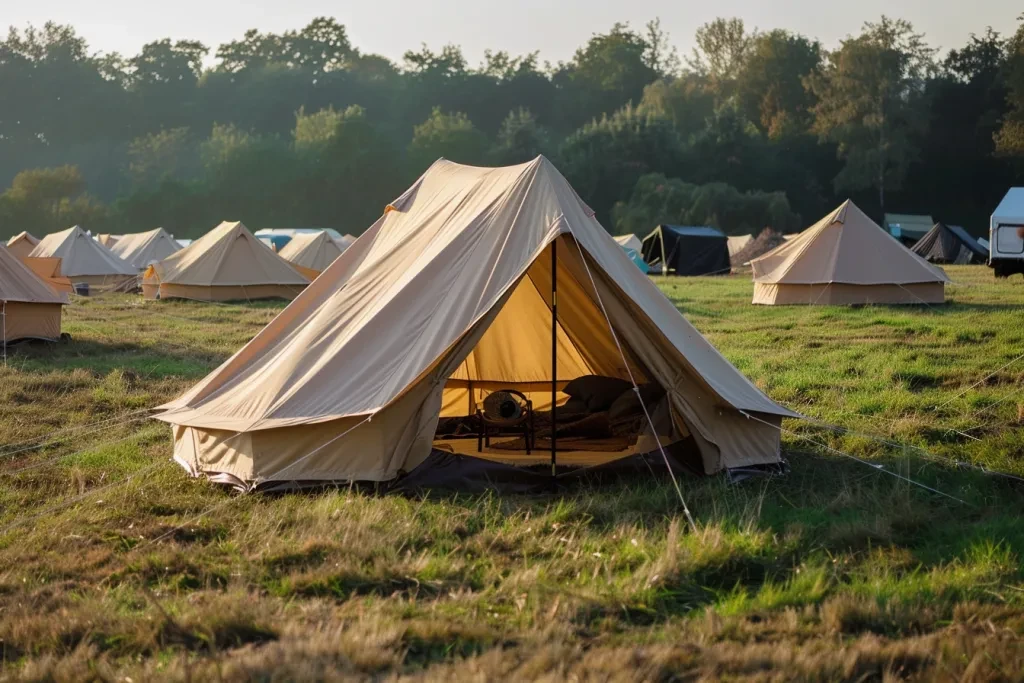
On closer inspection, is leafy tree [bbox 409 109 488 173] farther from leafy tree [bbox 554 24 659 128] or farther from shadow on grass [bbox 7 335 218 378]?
shadow on grass [bbox 7 335 218 378]

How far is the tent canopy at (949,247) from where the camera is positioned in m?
30.5

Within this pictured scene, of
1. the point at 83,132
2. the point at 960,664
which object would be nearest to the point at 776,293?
the point at 960,664

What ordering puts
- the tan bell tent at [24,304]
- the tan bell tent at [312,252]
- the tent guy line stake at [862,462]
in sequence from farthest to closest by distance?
the tan bell tent at [312,252], the tan bell tent at [24,304], the tent guy line stake at [862,462]

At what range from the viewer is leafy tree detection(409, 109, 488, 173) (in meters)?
51.8

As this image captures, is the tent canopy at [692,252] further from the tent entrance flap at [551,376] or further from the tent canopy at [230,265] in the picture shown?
the tent entrance flap at [551,376]

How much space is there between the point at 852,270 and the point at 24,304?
10126 mm

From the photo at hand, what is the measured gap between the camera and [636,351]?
629 centimetres

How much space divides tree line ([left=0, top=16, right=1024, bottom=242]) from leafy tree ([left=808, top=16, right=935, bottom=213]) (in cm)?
8

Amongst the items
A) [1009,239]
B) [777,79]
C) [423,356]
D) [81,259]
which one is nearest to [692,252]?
[81,259]

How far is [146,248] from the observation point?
92.9ft

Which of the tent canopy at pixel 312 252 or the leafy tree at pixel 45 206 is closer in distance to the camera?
the tent canopy at pixel 312 252

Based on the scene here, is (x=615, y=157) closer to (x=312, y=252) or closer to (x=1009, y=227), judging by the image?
(x=312, y=252)

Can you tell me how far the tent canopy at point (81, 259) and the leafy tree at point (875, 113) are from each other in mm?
30110

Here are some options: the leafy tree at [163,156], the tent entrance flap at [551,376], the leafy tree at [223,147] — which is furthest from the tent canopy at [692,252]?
the leafy tree at [163,156]
